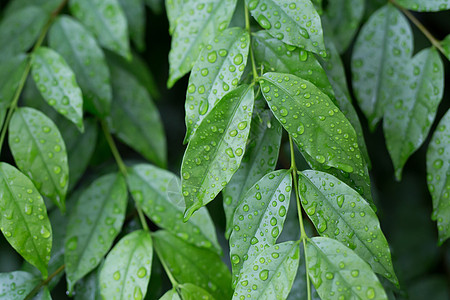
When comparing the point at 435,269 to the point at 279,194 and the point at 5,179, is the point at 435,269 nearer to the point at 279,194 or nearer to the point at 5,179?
the point at 279,194

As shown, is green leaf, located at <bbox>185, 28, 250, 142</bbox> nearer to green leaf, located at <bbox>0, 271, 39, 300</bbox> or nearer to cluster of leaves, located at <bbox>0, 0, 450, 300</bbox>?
cluster of leaves, located at <bbox>0, 0, 450, 300</bbox>

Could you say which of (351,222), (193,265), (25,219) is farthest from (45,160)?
(351,222)

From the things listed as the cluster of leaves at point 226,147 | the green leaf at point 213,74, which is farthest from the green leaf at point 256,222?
the green leaf at point 213,74

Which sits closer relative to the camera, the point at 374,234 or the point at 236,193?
the point at 374,234

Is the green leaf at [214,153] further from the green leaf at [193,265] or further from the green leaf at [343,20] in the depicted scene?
the green leaf at [343,20]

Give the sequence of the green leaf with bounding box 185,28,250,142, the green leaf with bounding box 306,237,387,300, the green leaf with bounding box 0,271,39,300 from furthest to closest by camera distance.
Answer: the green leaf with bounding box 0,271,39,300
the green leaf with bounding box 185,28,250,142
the green leaf with bounding box 306,237,387,300

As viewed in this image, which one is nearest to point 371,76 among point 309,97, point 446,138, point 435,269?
point 446,138

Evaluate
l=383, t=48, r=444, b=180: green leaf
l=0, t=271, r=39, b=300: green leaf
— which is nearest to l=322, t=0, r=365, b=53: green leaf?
l=383, t=48, r=444, b=180: green leaf
